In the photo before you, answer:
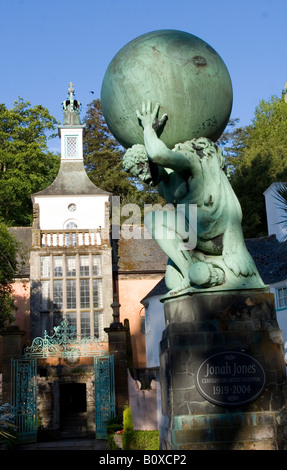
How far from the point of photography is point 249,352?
549 centimetres

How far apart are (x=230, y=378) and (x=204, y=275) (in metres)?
0.98

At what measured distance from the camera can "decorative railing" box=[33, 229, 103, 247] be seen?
92.8ft

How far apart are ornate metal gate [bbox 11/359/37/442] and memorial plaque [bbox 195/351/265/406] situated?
1519cm

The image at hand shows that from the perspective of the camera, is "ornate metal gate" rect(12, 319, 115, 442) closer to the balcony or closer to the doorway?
the doorway

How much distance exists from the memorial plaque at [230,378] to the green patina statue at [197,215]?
70 centimetres

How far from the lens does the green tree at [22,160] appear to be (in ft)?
116

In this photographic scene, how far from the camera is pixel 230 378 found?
17.7ft

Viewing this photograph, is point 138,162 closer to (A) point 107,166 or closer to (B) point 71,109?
(B) point 71,109

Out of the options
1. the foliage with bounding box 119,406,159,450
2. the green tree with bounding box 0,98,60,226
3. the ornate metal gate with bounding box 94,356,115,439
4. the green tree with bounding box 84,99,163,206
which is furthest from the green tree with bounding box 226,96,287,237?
the foliage with bounding box 119,406,159,450

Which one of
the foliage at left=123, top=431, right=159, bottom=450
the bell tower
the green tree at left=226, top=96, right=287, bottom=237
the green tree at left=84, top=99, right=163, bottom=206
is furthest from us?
the green tree at left=84, top=99, right=163, bottom=206

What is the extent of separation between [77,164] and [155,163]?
1047 inches

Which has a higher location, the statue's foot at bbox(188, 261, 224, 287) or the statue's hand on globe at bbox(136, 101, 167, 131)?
the statue's hand on globe at bbox(136, 101, 167, 131)

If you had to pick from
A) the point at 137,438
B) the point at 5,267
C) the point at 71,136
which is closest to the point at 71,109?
the point at 71,136

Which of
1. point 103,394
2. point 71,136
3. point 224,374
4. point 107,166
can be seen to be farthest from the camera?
point 107,166
